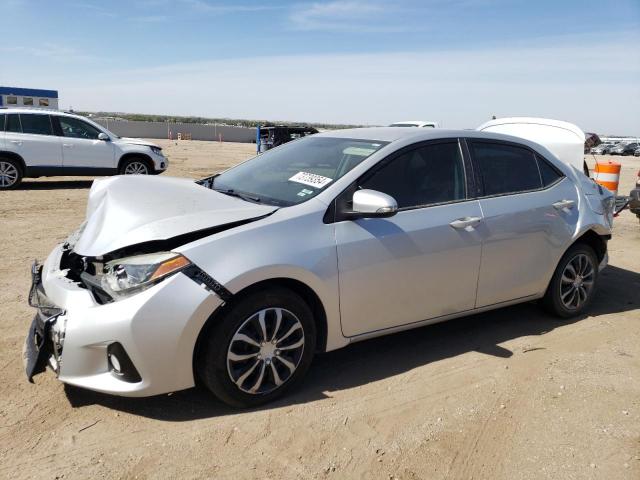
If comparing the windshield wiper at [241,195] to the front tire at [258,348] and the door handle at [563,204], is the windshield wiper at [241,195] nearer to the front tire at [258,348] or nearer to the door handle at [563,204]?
the front tire at [258,348]

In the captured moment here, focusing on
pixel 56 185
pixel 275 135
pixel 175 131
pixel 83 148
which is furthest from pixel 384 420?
→ pixel 175 131

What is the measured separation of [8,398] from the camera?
330cm

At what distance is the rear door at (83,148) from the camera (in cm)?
1245

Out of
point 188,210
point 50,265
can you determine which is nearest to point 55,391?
point 50,265

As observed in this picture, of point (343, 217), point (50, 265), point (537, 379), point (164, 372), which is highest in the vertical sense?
point (343, 217)

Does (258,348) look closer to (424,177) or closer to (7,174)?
(424,177)

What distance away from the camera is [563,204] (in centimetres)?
470

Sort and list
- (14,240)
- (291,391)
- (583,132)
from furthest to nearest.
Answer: (14,240), (583,132), (291,391)

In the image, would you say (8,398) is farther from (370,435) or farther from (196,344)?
(370,435)

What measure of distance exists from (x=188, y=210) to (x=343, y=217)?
3.11 ft

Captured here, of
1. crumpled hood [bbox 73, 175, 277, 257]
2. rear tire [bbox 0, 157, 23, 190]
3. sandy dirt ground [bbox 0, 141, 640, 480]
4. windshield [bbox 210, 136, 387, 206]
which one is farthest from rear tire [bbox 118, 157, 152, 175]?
crumpled hood [bbox 73, 175, 277, 257]

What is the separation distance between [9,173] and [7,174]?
1.8 inches

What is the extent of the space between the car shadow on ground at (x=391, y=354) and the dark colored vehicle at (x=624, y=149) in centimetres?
5422

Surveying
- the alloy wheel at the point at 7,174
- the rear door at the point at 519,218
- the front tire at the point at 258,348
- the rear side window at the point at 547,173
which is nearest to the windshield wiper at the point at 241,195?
the front tire at the point at 258,348
